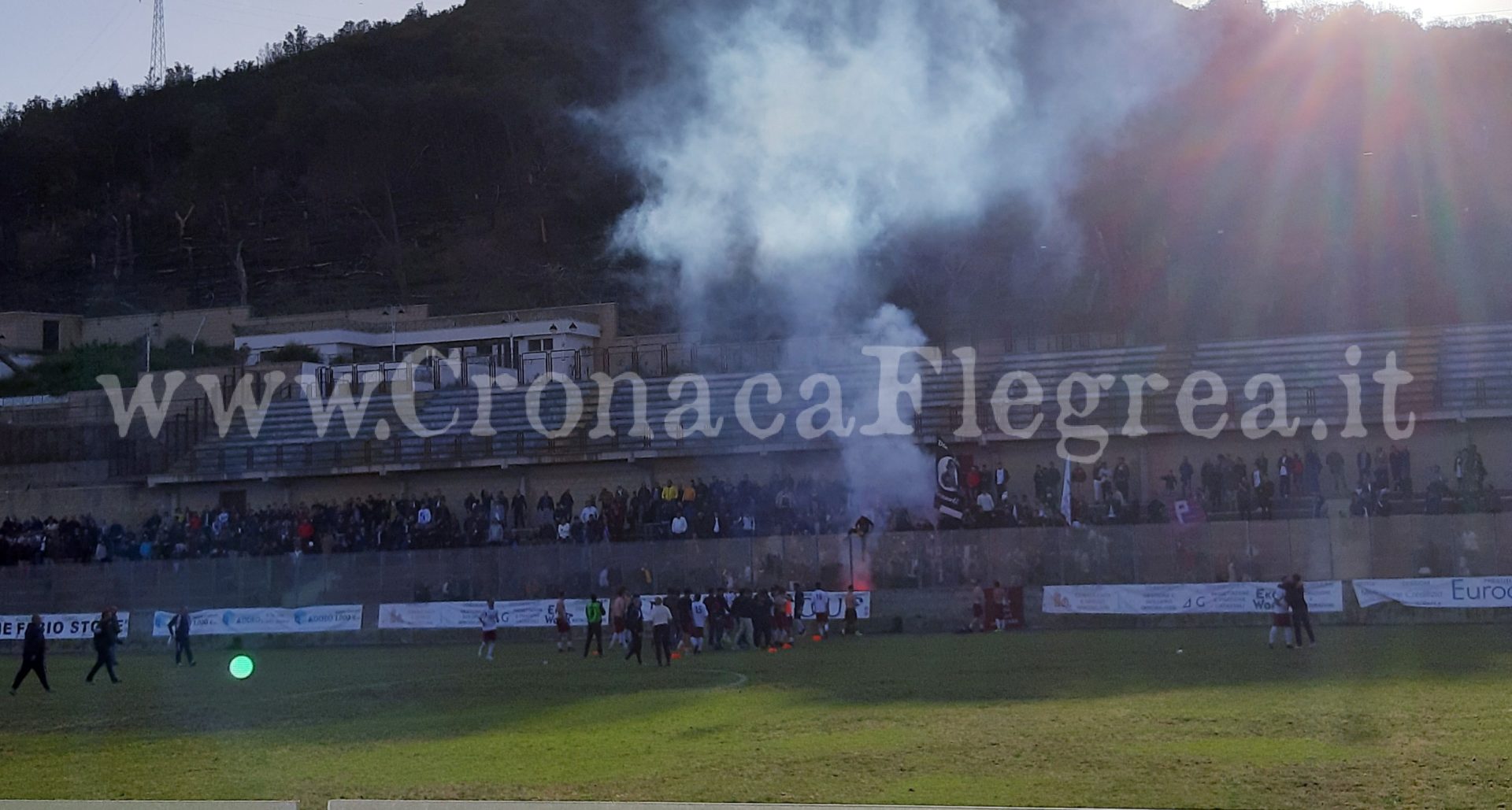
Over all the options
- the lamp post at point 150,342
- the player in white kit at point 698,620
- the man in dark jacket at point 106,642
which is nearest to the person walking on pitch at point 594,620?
the player in white kit at point 698,620

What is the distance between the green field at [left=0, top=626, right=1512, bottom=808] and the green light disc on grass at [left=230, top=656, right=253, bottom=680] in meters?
0.61

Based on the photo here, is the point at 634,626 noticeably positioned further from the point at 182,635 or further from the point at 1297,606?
the point at 1297,606

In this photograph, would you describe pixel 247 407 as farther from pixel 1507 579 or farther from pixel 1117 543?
pixel 1507 579

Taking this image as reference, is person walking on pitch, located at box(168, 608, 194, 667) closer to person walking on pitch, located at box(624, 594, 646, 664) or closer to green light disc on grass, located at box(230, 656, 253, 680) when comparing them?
green light disc on grass, located at box(230, 656, 253, 680)

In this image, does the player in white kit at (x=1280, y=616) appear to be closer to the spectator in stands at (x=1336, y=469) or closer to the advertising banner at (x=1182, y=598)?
the advertising banner at (x=1182, y=598)

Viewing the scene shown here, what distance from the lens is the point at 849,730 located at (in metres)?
17.7

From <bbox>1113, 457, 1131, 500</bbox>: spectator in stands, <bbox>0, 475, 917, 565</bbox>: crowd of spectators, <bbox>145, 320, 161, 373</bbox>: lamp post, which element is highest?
<bbox>145, 320, 161, 373</bbox>: lamp post

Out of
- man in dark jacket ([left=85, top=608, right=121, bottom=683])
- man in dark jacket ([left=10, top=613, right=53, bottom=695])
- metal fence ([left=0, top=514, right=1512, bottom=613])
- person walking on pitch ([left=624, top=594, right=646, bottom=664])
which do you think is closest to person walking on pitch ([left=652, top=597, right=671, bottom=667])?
person walking on pitch ([left=624, top=594, right=646, bottom=664])

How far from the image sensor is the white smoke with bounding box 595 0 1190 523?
48062 millimetres

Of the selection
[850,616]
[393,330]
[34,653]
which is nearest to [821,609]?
[850,616]

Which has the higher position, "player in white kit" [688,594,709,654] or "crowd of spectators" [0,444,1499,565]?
"crowd of spectators" [0,444,1499,565]

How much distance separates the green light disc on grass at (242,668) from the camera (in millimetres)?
27125

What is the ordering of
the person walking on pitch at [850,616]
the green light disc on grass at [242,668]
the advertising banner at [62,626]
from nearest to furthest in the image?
the green light disc on grass at [242,668], the person walking on pitch at [850,616], the advertising banner at [62,626]

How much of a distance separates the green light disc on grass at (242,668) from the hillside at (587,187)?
26.5 meters
